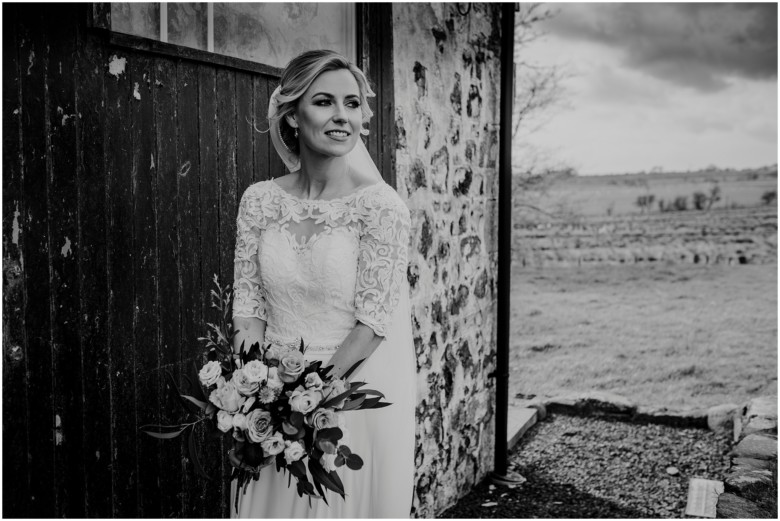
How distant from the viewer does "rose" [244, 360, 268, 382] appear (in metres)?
2.07

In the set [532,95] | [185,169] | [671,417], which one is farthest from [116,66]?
[532,95]

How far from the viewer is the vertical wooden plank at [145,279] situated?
2807 mm

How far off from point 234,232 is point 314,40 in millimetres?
1081

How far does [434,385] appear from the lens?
4.44m

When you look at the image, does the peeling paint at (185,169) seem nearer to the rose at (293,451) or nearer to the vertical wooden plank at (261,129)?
the vertical wooden plank at (261,129)

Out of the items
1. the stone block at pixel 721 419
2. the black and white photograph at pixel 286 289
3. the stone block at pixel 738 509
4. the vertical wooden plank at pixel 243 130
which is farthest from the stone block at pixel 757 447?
the vertical wooden plank at pixel 243 130

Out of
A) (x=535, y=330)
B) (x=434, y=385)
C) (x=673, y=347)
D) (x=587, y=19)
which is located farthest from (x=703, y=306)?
(x=434, y=385)

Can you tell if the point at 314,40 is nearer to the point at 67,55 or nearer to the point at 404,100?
the point at 404,100

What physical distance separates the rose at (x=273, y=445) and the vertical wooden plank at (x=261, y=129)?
1.52m

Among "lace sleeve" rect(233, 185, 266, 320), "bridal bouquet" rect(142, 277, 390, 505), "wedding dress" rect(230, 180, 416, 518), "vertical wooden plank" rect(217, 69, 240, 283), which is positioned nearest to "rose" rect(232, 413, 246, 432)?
"bridal bouquet" rect(142, 277, 390, 505)

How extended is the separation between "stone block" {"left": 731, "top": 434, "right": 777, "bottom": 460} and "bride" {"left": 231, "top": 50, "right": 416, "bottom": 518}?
357cm

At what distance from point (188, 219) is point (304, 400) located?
126 centimetres

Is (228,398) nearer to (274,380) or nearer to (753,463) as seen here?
(274,380)

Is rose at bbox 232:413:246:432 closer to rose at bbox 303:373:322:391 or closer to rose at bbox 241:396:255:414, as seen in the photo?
rose at bbox 241:396:255:414
